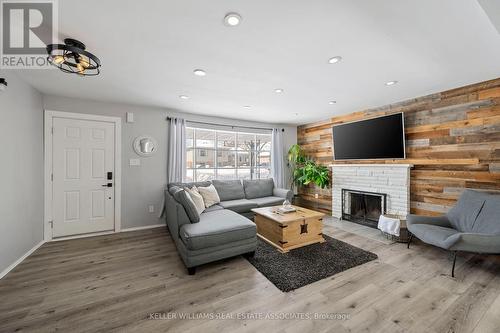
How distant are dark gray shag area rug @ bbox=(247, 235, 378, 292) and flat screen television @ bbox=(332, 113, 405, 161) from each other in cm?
192

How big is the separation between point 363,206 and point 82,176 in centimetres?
548

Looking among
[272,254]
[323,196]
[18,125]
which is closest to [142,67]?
[18,125]

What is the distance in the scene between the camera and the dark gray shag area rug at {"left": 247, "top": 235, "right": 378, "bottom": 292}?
7.21 feet

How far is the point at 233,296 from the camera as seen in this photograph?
6.31 feet

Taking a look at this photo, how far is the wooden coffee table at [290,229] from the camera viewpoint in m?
2.89

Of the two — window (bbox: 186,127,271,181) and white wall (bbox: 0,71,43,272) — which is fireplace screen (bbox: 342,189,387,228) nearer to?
window (bbox: 186,127,271,181)

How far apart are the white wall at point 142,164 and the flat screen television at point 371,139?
366 centimetres

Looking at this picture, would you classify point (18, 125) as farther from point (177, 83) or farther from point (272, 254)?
point (272, 254)

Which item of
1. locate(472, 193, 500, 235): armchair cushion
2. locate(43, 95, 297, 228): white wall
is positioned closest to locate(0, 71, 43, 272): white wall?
locate(43, 95, 297, 228): white wall

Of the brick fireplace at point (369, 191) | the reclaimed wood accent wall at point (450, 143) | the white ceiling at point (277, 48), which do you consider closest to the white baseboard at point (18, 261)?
the white ceiling at point (277, 48)

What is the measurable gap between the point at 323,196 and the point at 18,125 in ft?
18.5

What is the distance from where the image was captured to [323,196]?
5.17 m

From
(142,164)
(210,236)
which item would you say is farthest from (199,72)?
(142,164)

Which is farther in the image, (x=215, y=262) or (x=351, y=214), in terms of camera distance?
(x=351, y=214)
